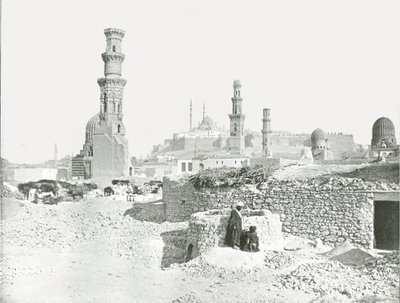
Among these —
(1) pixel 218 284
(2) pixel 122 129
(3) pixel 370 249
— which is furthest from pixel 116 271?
(2) pixel 122 129

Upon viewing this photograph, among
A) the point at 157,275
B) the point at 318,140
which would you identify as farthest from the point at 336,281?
the point at 318,140

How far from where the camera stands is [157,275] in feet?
32.9

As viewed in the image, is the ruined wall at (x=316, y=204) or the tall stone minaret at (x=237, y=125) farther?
the tall stone minaret at (x=237, y=125)

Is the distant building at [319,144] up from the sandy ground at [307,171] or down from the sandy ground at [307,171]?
up

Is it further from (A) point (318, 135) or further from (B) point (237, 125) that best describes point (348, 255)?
(B) point (237, 125)

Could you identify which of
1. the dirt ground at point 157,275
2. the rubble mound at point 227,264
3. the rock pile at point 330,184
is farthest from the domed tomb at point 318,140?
the rubble mound at point 227,264

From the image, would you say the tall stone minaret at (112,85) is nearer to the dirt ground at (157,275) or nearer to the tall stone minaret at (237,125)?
the tall stone minaret at (237,125)

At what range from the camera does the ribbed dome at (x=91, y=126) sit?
179 feet

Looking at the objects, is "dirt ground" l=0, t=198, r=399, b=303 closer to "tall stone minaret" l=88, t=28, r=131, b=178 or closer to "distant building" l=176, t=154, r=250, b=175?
"tall stone minaret" l=88, t=28, r=131, b=178

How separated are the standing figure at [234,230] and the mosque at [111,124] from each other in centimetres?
3757

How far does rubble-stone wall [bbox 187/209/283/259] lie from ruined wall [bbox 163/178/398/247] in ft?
3.14

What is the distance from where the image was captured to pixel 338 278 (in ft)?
29.0

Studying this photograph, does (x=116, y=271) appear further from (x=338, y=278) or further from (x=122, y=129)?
(x=122, y=129)

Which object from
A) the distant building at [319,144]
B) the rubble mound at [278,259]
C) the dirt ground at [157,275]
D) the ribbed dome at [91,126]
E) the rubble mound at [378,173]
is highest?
the ribbed dome at [91,126]
